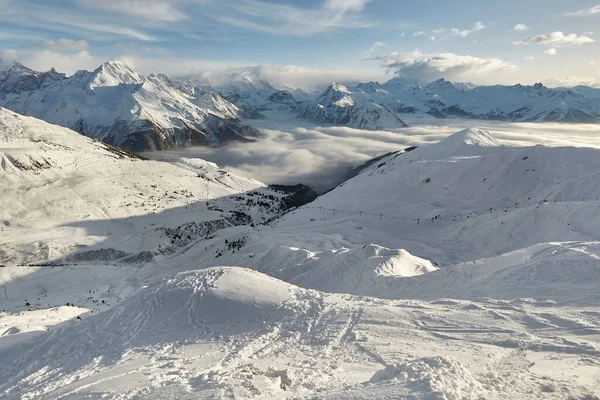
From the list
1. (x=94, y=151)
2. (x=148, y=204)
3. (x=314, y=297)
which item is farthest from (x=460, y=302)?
(x=94, y=151)

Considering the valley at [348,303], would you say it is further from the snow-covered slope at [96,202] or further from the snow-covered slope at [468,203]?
the snow-covered slope at [96,202]

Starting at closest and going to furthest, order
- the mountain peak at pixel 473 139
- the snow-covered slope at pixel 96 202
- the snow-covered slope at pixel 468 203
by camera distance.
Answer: the snow-covered slope at pixel 468 203, the snow-covered slope at pixel 96 202, the mountain peak at pixel 473 139

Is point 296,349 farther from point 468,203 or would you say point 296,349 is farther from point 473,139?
point 473,139

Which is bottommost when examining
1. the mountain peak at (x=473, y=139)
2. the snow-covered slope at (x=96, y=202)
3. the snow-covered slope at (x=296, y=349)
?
the snow-covered slope at (x=96, y=202)

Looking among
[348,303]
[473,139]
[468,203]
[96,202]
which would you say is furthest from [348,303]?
[473,139]

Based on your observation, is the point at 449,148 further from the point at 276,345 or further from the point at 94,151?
the point at 94,151

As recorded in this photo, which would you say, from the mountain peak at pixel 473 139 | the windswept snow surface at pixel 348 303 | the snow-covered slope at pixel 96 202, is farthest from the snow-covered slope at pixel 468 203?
the snow-covered slope at pixel 96 202
